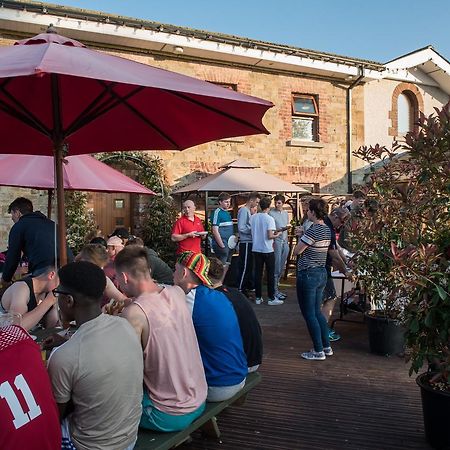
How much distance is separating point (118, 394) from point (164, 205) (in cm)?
879

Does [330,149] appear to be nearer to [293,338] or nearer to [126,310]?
[293,338]

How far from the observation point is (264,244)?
817cm

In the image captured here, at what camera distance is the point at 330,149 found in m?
13.6

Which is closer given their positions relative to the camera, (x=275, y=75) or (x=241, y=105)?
(x=241, y=105)

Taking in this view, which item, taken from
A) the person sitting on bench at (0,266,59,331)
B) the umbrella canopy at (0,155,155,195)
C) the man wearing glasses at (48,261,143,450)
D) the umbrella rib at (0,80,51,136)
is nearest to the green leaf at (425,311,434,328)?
the man wearing glasses at (48,261,143,450)

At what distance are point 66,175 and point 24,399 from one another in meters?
4.95

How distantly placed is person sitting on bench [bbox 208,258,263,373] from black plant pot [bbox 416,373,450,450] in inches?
45.7

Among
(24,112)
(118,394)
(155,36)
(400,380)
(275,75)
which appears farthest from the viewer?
(275,75)

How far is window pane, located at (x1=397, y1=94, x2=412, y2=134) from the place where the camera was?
14.9m

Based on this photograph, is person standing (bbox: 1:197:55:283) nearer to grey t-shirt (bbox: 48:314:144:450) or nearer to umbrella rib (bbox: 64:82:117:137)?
umbrella rib (bbox: 64:82:117:137)

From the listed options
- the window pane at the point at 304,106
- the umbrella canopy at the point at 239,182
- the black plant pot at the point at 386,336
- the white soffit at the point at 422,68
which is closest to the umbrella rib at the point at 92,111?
the black plant pot at the point at 386,336

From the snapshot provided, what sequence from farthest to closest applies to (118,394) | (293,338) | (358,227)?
(293,338), (358,227), (118,394)

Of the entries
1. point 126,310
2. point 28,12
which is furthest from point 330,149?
point 126,310

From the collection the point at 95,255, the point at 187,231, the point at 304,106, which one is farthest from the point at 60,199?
the point at 304,106
